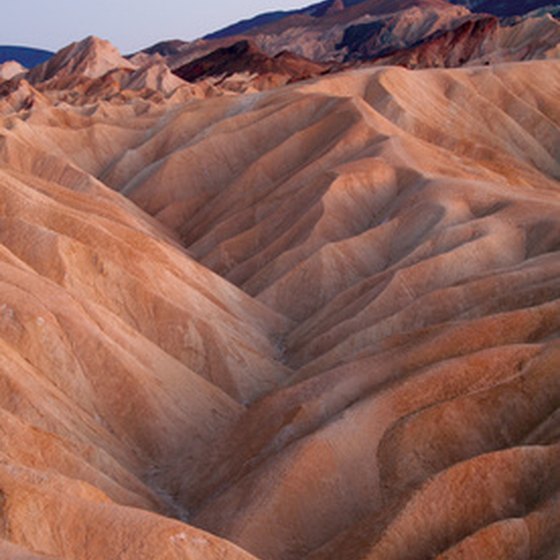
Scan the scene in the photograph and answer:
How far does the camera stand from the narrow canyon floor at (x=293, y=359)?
17.0 metres

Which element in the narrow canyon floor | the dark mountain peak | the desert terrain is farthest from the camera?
the dark mountain peak

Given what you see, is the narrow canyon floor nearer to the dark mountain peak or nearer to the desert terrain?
the desert terrain

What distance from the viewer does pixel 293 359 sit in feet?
105

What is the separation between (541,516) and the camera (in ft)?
51.5

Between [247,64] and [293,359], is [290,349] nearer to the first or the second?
[293,359]

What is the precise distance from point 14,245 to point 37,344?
6.07 m

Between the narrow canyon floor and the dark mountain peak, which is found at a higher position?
the dark mountain peak

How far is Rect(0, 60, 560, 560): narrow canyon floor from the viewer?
A: 16953 mm

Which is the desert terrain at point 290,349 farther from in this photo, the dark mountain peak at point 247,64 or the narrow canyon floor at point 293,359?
the dark mountain peak at point 247,64

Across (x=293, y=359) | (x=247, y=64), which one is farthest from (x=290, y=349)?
(x=247, y=64)

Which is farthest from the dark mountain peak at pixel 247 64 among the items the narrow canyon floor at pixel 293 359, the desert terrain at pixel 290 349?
the narrow canyon floor at pixel 293 359

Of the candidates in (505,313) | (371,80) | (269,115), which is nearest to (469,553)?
(505,313)

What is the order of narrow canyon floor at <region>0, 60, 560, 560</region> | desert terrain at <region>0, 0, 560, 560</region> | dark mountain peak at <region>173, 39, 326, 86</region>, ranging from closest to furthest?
narrow canyon floor at <region>0, 60, 560, 560</region> → desert terrain at <region>0, 0, 560, 560</region> → dark mountain peak at <region>173, 39, 326, 86</region>

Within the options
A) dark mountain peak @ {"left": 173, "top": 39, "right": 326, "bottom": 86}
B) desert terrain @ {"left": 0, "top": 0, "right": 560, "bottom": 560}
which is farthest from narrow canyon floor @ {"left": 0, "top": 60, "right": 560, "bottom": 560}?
dark mountain peak @ {"left": 173, "top": 39, "right": 326, "bottom": 86}
